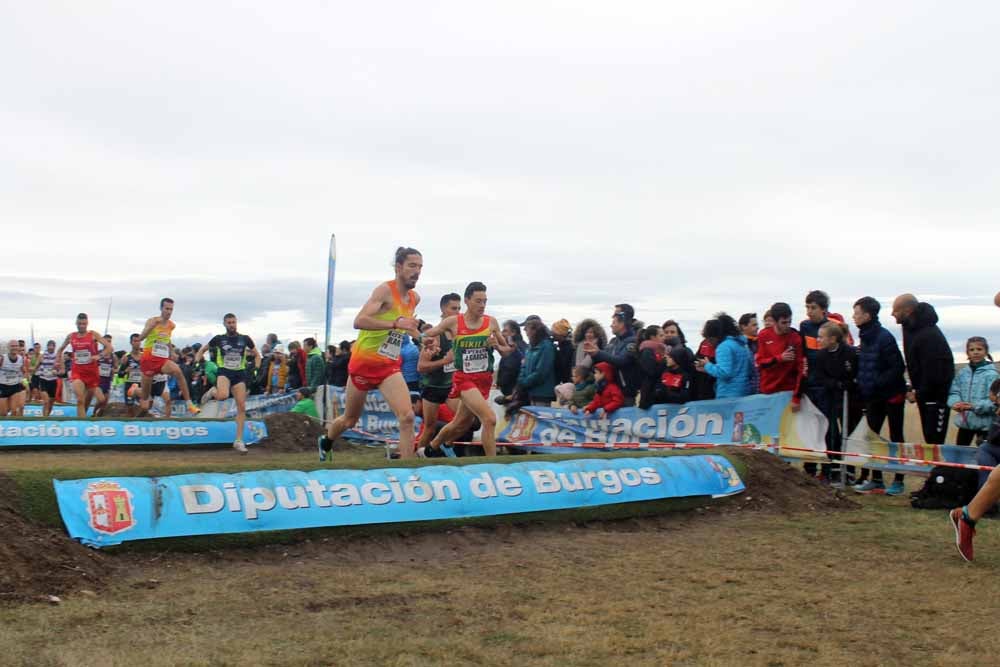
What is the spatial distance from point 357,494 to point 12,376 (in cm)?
1568

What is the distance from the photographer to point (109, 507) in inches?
234

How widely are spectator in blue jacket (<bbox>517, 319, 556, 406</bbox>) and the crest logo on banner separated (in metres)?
8.25

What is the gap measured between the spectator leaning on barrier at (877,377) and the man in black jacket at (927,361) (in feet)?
0.48

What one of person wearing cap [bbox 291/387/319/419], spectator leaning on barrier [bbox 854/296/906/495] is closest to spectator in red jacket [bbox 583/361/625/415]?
spectator leaning on barrier [bbox 854/296/906/495]

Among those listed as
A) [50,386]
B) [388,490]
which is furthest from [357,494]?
[50,386]

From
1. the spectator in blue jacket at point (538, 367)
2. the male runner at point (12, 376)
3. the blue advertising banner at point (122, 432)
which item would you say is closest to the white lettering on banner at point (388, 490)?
the spectator in blue jacket at point (538, 367)

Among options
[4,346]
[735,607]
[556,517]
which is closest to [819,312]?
[556,517]

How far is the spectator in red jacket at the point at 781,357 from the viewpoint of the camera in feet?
35.7

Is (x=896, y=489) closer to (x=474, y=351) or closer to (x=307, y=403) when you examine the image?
(x=474, y=351)

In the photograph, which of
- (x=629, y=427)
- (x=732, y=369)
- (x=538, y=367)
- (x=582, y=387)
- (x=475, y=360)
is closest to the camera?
(x=475, y=360)

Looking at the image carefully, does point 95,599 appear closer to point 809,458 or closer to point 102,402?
point 809,458

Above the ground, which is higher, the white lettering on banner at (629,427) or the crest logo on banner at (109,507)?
the white lettering on banner at (629,427)

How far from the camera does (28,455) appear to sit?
48.6 feet

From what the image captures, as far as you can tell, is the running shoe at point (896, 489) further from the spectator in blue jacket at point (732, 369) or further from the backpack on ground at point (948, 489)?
the spectator in blue jacket at point (732, 369)
